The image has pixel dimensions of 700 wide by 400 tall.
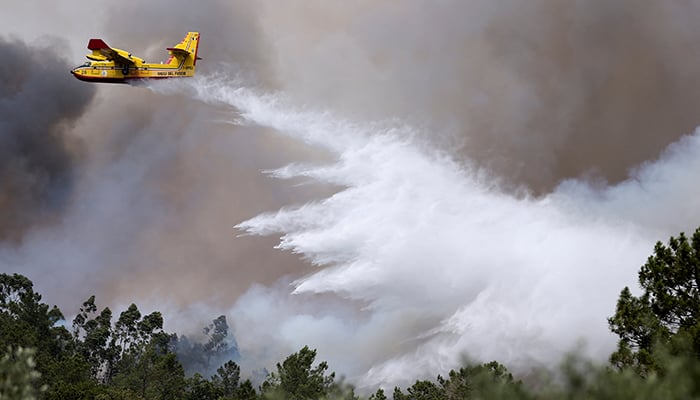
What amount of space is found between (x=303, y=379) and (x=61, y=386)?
28249 millimetres

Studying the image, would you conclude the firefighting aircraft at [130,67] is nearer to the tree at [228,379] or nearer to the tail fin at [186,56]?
the tail fin at [186,56]

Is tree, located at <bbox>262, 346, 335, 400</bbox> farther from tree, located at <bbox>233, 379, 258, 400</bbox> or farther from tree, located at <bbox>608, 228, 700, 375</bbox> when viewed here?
tree, located at <bbox>608, 228, 700, 375</bbox>

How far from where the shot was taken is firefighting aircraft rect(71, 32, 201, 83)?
252 ft

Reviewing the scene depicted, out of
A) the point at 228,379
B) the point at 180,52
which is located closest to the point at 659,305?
the point at 180,52

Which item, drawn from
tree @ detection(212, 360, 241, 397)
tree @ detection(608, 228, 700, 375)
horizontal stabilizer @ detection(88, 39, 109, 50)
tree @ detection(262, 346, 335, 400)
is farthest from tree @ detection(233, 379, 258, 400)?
horizontal stabilizer @ detection(88, 39, 109, 50)

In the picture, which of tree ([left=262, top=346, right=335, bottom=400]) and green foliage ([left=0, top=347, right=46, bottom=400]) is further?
tree ([left=262, top=346, right=335, bottom=400])

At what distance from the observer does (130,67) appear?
77.1 metres

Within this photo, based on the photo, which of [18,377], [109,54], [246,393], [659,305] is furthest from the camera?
[109,54]

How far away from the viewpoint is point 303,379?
6488cm

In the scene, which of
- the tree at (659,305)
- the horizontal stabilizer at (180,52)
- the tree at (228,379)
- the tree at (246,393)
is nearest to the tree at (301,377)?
the tree at (246,393)

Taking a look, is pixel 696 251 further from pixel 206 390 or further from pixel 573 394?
pixel 206 390

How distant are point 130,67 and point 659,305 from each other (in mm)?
66506

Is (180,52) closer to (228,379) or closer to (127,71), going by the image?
(127,71)

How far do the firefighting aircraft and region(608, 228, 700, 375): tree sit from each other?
197 ft
